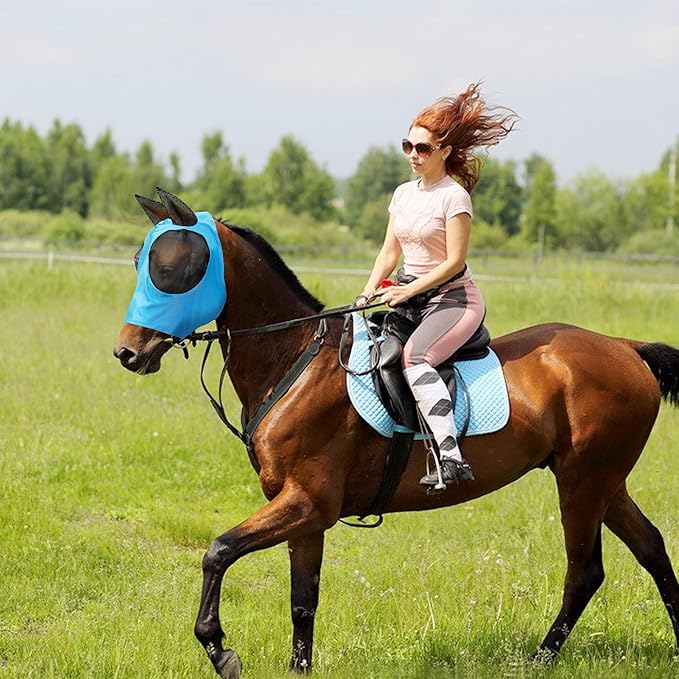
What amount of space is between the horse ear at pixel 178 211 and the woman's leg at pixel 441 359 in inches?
48.4

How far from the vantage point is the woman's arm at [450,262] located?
16.6 feet

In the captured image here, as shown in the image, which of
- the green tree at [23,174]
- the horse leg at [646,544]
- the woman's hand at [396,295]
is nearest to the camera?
the woman's hand at [396,295]

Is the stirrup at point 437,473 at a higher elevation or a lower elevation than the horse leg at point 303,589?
higher

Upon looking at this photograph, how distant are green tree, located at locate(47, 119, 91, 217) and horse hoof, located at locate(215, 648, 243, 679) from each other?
68.5 metres

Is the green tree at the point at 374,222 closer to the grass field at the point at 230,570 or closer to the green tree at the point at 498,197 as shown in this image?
the green tree at the point at 498,197

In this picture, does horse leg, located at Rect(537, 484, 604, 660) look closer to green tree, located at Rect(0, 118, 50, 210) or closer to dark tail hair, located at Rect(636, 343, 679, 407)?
dark tail hair, located at Rect(636, 343, 679, 407)

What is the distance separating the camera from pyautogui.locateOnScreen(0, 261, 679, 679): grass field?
5.58 m

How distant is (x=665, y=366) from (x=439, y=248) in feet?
5.52

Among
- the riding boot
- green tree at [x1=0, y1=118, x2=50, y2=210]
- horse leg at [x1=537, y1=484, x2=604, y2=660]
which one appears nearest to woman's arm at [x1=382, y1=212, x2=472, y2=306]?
the riding boot

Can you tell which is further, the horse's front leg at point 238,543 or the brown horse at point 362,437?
the brown horse at point 362,437

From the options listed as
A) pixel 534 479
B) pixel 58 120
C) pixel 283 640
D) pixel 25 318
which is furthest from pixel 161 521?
pixel 58 120

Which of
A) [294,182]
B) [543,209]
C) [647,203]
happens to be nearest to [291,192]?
[294,182]

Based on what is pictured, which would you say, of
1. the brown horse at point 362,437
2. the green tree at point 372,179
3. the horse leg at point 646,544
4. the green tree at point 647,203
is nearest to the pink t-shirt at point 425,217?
the brown horse at point 362,437

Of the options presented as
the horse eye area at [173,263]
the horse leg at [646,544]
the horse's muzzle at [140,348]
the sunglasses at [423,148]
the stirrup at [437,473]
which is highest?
the sunglasses at [423,148]
